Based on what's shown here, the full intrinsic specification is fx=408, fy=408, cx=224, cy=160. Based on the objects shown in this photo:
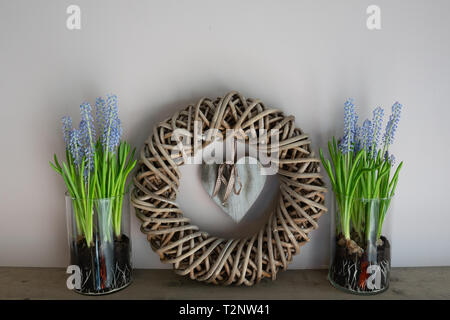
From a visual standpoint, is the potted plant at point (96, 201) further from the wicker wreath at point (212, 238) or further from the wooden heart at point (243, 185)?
the wooden heart at point (243, 185)

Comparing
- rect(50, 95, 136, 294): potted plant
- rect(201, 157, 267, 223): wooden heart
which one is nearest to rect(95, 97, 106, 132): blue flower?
rect(50, 95, 136, 294): potted plant

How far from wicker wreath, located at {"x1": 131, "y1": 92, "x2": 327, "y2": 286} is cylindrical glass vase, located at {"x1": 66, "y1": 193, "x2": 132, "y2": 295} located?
0.08m

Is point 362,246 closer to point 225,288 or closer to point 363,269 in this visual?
point 363,269

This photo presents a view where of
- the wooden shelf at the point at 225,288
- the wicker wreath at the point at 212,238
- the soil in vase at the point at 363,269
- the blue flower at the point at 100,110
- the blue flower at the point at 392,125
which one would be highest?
the blue flower at the point at 100,110

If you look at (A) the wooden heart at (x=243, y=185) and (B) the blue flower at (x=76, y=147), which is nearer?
(B) the blue flower at (x=76, y=147)

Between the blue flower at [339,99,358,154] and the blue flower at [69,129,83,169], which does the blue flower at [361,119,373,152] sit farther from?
the blue flower at [69,129,83,169]

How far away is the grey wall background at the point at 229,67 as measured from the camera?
1.11 m

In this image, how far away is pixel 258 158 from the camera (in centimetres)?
112

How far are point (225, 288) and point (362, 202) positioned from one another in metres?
0.42

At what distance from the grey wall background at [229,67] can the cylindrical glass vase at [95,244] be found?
14 cm

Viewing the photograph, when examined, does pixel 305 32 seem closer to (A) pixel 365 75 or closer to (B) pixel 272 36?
(B) pixel 272 36

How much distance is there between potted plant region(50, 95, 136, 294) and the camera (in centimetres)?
103

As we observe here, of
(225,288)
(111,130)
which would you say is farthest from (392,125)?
(111,130)

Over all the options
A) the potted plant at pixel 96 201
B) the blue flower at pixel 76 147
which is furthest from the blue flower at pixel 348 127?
the blue flower at pixel 76 147
